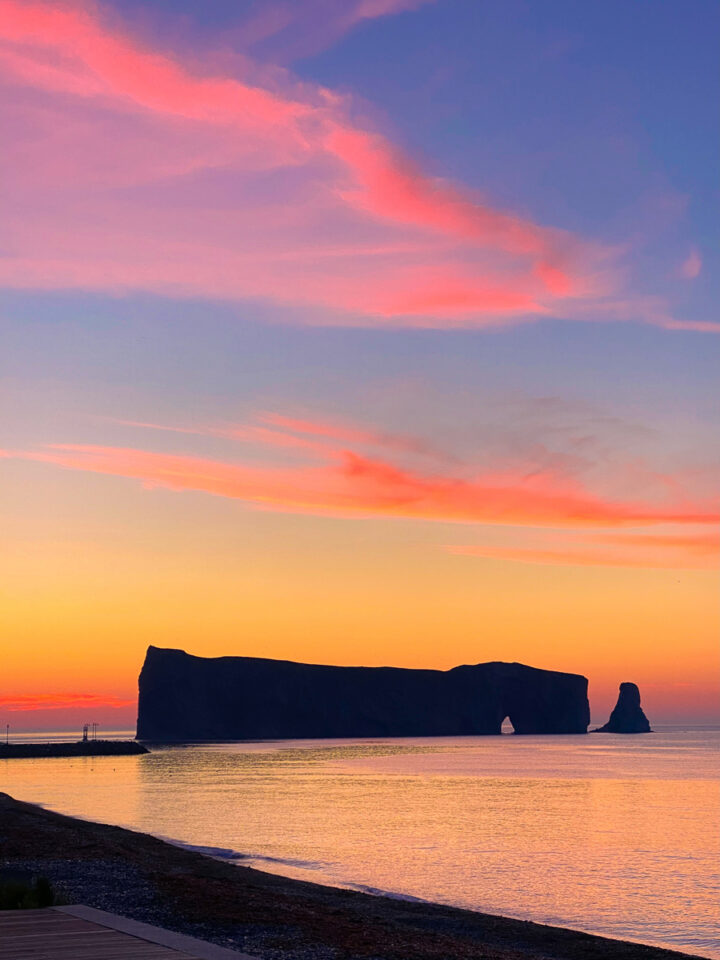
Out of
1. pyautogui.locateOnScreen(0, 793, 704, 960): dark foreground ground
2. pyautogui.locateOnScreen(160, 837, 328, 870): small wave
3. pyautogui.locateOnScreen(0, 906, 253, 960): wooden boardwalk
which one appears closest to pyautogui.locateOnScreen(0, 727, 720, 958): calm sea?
pyautogui.locateOnScreen(160, 837, 328, 870): small wave

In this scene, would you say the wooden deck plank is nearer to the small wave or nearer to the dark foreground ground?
the dark foreground ground

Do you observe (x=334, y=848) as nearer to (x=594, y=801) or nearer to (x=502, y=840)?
(x=502, y=840)

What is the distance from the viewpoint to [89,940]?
42.8ft

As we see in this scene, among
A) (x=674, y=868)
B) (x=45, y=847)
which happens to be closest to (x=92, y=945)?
(x=45, y=847)

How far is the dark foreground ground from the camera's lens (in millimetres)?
19875

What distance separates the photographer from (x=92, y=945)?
41.8 feet

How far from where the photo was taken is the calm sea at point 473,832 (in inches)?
1437

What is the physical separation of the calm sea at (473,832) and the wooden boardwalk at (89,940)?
20.4 m

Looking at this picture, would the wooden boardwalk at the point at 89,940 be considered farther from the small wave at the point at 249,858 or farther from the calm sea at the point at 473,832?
the small wave at the point at 249,858

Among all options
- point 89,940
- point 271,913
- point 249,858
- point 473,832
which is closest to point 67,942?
point 89,940

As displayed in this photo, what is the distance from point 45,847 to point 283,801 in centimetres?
4793

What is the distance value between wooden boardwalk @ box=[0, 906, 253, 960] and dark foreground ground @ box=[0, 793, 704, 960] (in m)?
4.32

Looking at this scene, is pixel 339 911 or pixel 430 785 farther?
pixel 430 785

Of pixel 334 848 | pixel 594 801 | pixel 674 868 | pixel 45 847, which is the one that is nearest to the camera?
pixel 45 847
